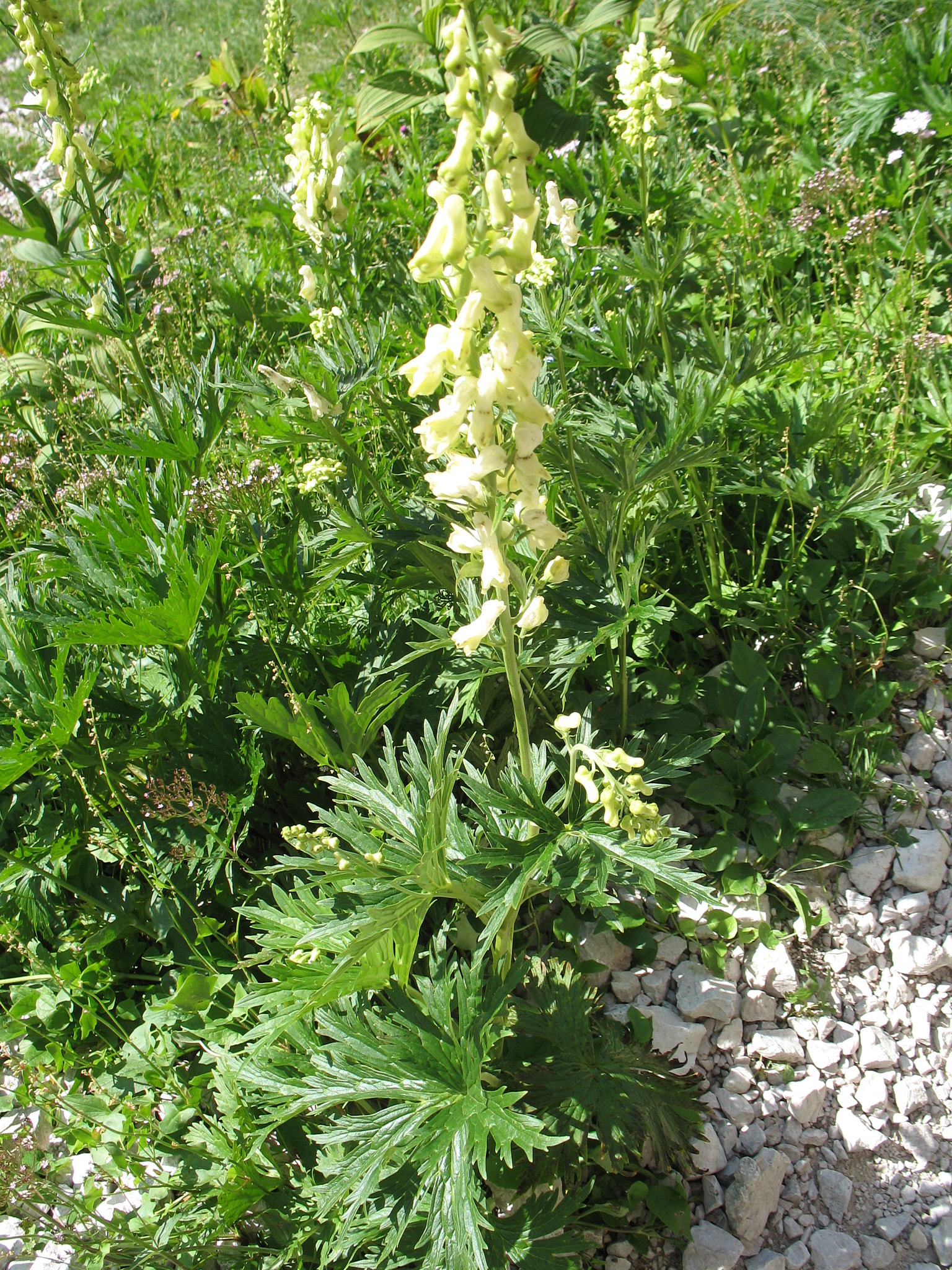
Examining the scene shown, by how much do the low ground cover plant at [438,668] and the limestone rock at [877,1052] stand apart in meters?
0.30

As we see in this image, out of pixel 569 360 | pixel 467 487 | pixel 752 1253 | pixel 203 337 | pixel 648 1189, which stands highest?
pixel 467 487

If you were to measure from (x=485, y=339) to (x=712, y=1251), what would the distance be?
179 cm

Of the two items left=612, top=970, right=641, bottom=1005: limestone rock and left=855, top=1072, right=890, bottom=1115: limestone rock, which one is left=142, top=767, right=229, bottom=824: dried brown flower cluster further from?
left=855, top=1072, right=890, bottom=1115: limestone rock

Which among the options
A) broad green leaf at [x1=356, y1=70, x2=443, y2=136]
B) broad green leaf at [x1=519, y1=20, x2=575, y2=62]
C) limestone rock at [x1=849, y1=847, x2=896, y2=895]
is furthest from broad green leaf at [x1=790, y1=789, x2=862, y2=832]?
broad green leaf at [x1=519, y1=20, x2=575, y2=62]

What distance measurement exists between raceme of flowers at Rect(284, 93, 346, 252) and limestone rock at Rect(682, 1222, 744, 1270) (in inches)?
107

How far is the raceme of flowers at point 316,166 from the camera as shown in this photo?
2623 millimetres

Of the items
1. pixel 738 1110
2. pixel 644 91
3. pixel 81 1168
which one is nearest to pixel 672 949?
pixel 738 1110

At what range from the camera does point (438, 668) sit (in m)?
2.39

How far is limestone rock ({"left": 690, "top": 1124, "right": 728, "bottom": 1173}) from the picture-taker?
190 centimetres

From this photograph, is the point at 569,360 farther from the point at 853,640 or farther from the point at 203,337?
the point at 203,337

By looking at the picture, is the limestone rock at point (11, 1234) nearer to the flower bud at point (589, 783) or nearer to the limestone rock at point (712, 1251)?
the limestone rock at point (712, 1251)

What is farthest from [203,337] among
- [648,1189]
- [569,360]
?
[648,1189]

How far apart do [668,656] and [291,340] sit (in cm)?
217

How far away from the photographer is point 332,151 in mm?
2674
